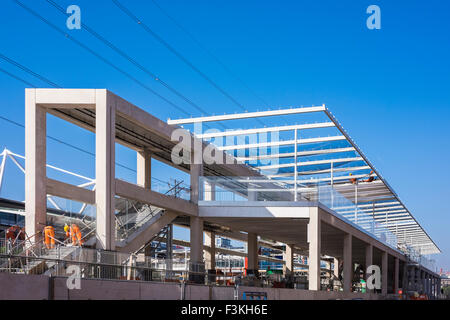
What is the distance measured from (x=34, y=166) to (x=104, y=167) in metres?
2.94

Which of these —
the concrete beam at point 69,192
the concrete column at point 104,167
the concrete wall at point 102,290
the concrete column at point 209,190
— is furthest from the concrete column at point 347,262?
the concrete column at point 104,167

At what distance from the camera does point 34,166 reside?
2723 centimetres

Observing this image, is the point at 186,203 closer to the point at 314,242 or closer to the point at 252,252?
the point at 314,242

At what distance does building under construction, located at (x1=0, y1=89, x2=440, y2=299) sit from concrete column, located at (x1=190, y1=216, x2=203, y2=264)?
2.2 inches

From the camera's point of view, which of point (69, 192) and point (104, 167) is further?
point (69, 192)

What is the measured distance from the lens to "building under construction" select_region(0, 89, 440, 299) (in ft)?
77.9

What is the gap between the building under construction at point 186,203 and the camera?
23.8 m

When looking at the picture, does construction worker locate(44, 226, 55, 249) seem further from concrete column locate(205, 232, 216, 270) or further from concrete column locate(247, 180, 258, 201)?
concrete column locate(205, 232, 216, 270)

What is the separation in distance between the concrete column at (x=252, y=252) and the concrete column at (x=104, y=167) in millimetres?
18666

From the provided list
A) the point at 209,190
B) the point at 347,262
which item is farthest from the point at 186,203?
the point at 347,262

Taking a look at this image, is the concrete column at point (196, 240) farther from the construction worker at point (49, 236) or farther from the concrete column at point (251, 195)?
the construction worker at point (49, 236)
